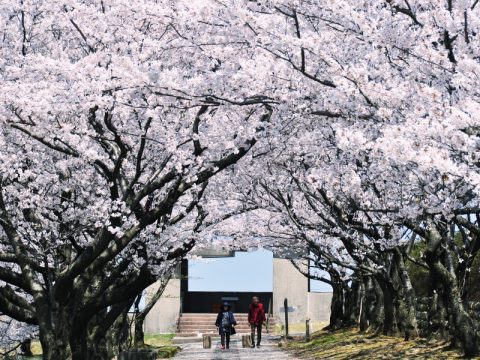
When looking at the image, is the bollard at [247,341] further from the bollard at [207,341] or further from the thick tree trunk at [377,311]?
the thick tree trunk at [377,311]

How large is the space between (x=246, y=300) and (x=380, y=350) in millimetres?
31904

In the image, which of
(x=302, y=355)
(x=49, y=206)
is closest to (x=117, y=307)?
(x=49, y=206)

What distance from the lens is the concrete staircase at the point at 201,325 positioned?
145 feet

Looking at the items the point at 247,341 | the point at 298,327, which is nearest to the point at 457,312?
the point at 247,341

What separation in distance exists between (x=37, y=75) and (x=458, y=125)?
8.35 m

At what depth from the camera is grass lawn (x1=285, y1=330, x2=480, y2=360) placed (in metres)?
17.5

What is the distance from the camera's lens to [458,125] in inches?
282

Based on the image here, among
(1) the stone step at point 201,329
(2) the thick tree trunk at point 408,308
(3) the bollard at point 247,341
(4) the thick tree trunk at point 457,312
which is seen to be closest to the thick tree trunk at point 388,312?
(2) the thick tree trunk at point 408,308

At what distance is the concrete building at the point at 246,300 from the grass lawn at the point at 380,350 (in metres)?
20.7

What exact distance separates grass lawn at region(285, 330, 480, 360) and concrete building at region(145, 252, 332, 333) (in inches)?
817

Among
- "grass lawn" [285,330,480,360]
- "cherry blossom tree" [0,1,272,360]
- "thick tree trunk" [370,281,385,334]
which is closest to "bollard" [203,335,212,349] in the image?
"grass lawn" [285,330,480,360]

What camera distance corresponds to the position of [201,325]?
4544 cm

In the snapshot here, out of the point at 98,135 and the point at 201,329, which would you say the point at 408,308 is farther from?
the point at 201,329

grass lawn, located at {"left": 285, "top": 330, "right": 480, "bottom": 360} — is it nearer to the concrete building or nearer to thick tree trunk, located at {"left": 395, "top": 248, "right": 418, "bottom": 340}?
thick tree trunk, located at {"left": 395, "top": 248, "right": 418, "bottom": 340}
